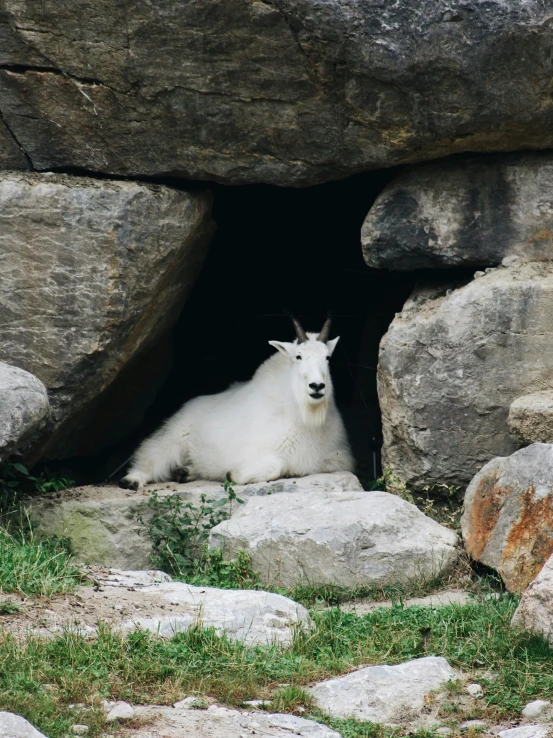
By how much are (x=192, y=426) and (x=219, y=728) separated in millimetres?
5049

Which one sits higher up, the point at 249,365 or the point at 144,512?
the point at 249,365

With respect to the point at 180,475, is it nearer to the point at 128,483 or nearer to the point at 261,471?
the point at 128,483

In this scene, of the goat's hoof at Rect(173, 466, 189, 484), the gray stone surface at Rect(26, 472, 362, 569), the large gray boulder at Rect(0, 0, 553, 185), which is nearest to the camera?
the large gray boulder at Rect(0, 0, 553, 185)

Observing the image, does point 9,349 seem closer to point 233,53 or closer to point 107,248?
point 107,248

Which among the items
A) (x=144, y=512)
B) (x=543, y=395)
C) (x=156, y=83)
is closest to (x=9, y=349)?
(x=144, y=512)

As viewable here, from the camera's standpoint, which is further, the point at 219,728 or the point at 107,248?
the point at 107,248

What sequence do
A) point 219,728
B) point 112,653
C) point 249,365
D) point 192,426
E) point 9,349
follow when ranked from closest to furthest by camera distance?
point 219,728
point 112,653
point 9,349
point 192,426
point 249,365

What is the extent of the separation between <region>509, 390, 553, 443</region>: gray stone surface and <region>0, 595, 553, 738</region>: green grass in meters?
1.63

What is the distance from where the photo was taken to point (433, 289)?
824 centimetres

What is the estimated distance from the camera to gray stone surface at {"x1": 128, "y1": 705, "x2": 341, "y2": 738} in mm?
4488

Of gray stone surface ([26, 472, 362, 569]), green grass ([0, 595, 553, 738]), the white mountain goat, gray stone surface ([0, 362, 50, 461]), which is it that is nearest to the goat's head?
the white mountain goat

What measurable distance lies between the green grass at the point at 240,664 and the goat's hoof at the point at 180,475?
3662mm

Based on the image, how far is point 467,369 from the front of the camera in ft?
25.3

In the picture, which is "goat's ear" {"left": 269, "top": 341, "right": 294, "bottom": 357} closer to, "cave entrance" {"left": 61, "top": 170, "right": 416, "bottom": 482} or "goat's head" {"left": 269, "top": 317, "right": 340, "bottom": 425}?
"goat's head" {"left": 269, "top": 317, "right": 340, "bottom": 425}
